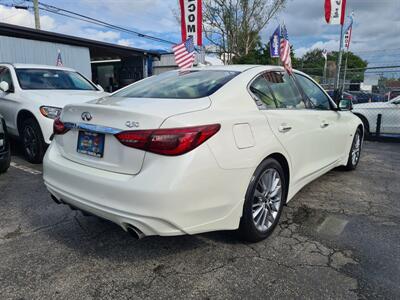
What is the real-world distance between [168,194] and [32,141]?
4.32 m

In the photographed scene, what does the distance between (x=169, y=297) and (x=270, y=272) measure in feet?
2.58

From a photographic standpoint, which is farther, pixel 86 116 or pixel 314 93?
pixel 314 93

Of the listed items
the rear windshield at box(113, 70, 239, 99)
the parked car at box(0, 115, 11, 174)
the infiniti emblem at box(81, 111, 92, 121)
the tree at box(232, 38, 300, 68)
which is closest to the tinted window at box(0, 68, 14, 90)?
the parked car at box(0, 115, 11, 174)

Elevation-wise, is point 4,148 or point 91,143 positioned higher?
point 91,143

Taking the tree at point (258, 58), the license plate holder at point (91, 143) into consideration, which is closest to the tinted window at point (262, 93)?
the license plate holder at point (91, 143)

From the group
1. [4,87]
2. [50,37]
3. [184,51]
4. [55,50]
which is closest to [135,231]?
[4,87]

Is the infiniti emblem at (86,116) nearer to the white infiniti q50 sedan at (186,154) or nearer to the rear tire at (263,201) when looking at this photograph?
the white infiniti q50 sedan at (186,154)

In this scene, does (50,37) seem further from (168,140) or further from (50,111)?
(168,140)

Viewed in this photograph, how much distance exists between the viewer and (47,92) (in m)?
5.96

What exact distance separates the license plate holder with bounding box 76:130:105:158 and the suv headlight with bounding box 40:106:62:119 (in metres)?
2.98

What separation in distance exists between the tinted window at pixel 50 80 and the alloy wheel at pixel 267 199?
16.1 ft

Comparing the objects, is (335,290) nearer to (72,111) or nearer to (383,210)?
(383,210)

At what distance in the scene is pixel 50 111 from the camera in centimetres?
538

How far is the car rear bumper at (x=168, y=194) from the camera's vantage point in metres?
2.22
